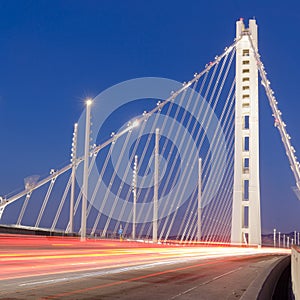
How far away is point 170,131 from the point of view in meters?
43.6

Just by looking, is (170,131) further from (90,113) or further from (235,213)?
(90,113)

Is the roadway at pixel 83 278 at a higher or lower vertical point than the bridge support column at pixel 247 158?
lower

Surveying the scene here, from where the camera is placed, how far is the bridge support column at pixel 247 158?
42.5m

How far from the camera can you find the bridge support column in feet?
139

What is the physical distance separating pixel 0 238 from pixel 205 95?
31.9 metres

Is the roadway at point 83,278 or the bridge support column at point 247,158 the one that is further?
the bridge support column at point 247,158

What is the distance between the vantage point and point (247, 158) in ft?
144

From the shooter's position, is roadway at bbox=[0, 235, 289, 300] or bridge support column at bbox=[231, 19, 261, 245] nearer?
roadway at bbox=[0, 235, 289, 300]

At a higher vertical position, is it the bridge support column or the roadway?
the bridge support column

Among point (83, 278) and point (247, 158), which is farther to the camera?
point (247, 158)

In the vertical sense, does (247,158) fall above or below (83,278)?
above

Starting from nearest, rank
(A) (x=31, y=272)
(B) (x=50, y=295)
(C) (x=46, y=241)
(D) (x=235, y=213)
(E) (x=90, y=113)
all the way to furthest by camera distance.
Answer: (B) (x=50, y=295), (A) (x=31, y=272), (C) (x=46, y=241), (E) (x=90, y=113), (D) (x=235, y=213)

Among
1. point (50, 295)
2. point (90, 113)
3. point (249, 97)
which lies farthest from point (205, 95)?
point (50, 295)

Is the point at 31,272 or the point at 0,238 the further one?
the point at 0,238
